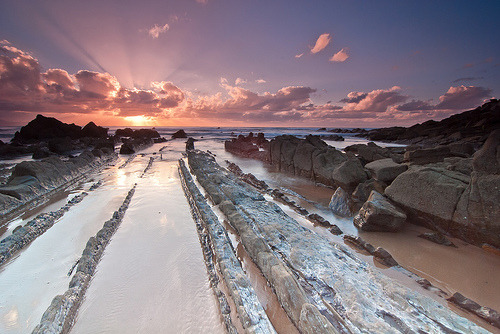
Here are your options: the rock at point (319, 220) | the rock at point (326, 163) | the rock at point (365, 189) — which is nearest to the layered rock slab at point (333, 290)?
the rock at point (319, 220)

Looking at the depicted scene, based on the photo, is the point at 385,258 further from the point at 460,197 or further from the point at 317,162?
the point at 317,162

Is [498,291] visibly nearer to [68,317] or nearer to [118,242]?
[68,317]

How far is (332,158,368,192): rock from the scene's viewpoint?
8117 mm

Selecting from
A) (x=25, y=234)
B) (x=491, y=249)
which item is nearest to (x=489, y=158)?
(x=491, y=249)

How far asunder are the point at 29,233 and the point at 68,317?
11.9 ft

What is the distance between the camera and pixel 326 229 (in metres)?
5.63

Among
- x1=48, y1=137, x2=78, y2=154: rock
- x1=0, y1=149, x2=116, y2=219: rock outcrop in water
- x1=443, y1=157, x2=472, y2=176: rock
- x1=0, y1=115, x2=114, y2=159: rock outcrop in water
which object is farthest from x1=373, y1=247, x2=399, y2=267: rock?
x1=48, y1=137, x2=78, y2=154: rock

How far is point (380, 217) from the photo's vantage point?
5.27m

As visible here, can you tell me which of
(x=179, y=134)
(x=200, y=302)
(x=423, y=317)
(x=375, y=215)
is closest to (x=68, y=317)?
(x=200, y=302)

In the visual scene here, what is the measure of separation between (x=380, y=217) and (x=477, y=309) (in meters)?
2.46

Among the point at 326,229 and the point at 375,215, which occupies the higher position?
the point at 375,215

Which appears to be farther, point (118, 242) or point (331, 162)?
point (331, 162)

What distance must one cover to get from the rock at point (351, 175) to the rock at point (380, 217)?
8.11ft

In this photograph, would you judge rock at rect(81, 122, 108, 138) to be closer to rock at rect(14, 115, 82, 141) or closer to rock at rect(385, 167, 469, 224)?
rock at rect(14, 115, 82, 141)
